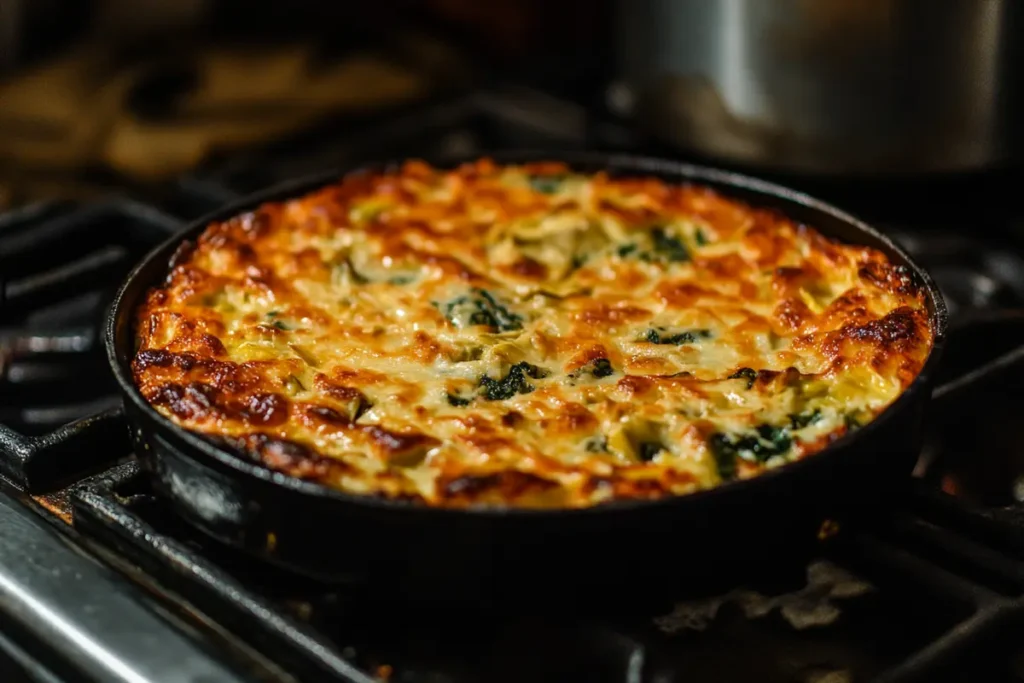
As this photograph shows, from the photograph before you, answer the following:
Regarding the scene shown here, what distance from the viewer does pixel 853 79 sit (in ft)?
7.07

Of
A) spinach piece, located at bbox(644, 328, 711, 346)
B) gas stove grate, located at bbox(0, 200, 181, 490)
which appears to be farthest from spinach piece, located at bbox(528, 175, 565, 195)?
gas stove grate, located at bbox(0, 200, 181, 490)

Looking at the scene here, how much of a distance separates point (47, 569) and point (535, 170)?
1.04m

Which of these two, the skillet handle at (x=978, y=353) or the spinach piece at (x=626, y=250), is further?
the spinach piece at (x=626, y=250)

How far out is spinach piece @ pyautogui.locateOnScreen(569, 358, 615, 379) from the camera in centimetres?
158

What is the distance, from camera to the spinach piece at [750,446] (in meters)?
1.40

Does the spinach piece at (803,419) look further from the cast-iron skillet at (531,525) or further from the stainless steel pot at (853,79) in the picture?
the stainless steel pot at (853,79)

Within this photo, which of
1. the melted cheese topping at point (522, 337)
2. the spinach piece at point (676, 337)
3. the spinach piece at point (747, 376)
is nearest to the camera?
the melted cheese topping at point (522, 337)

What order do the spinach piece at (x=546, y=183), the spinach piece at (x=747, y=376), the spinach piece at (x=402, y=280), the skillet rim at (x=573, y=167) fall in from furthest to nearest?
the spinach piece at (x=546, y=183) < the spinach piece at (x=402, y=280) < the spinach piece at (x=747, y=376) < the skillet rim at (x=573, y=167)

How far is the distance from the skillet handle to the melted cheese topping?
0.13 meters

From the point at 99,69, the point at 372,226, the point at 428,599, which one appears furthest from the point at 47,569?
the point at 99,69

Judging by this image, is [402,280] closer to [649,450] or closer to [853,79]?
[649,450]

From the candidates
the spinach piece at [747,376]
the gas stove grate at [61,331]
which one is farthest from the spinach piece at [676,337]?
the gas stove grate at [61,331]

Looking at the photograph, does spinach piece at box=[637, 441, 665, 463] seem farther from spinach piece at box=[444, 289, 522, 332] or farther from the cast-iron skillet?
spinach piece at box=[444, 289, 522, 332]

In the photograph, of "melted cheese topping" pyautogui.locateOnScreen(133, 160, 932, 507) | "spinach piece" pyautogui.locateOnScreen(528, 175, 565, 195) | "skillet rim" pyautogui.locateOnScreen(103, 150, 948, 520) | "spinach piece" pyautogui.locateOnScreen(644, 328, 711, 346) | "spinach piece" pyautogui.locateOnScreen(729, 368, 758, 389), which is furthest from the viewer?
"spinach piece" pyautogui.locateOnScreen(528, 175, 565, 195)
